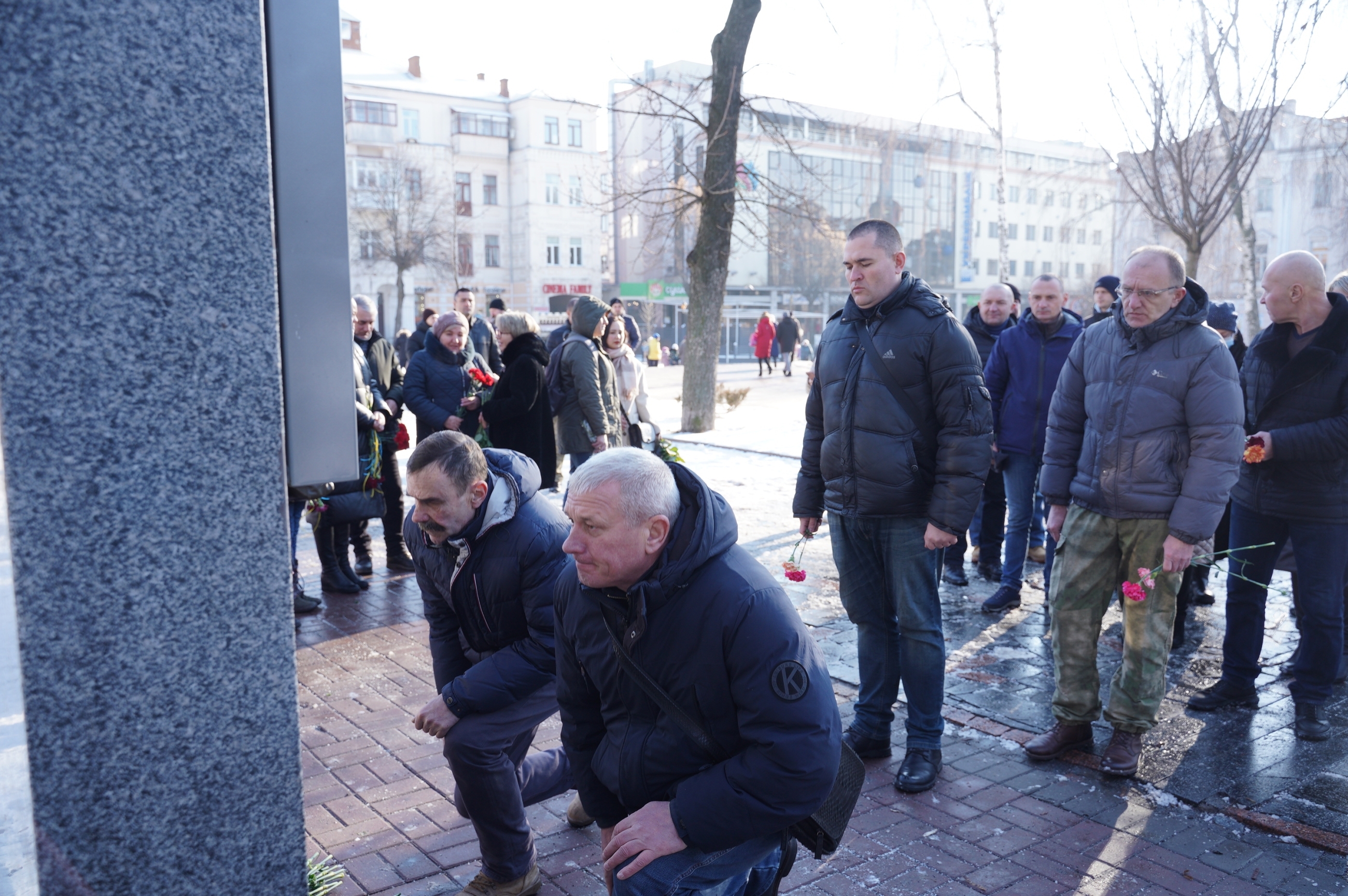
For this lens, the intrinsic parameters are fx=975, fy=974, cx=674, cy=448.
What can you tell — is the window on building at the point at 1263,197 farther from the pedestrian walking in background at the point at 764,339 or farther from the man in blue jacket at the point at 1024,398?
the man in blue jacket at the point at 1024,398

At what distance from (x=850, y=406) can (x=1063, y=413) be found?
114 cm

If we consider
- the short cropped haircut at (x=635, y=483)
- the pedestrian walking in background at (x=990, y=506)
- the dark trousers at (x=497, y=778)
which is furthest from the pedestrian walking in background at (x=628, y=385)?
the short cropped haircut at (x=635, y=483)

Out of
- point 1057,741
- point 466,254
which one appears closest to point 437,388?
point 1057,741

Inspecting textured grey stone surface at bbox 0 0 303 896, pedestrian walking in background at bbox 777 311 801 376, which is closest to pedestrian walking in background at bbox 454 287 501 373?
textured grey stone surface at bbox 0 0 303 896

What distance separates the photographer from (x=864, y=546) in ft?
14.9

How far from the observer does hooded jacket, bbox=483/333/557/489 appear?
784 cm

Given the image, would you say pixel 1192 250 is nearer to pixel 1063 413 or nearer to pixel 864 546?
pixel 1063 413

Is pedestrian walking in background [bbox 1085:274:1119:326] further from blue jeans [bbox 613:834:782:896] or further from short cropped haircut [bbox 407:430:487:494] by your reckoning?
blue jeans [bbox 613:834:782:896]

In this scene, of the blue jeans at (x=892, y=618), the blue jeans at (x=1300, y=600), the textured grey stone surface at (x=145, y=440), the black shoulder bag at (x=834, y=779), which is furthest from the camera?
the blue jeans at (x=1300, y=600)

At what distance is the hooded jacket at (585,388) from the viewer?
27.1 feet

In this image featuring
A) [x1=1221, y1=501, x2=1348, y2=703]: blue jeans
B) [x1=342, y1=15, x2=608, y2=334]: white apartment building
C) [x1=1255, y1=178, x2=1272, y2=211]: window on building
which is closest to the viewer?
[x1=1221, y1=501, x2=1348, y2=703]: blue jeans

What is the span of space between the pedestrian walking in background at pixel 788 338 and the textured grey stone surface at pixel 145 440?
1140 inches

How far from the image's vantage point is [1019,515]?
Result: 23.1ft

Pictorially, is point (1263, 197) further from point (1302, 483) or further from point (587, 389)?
point (1302, 483)
